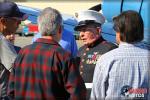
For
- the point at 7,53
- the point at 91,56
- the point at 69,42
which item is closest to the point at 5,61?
the point at 7,53

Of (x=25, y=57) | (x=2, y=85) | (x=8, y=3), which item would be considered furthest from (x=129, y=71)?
(x=8, y=3)

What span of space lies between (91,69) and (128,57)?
3.49 feet

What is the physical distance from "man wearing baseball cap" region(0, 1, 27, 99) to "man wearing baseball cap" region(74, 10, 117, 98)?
803mm

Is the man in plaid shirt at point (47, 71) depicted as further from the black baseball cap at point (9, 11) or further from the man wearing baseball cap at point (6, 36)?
the black baseball cap at point (9, 11)

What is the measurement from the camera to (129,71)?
2.93 m

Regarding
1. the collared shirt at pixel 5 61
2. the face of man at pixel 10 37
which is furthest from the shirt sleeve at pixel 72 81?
the face of man at pixel 10 37

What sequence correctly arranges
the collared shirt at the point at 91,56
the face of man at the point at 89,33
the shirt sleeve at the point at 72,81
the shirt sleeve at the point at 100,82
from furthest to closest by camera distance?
the face of man at the point at 89,33 < the collared shirt at the point at 91,56 < the shirt sleeve at the point at 100,82 < the shirt sleeve at the point at 72,81

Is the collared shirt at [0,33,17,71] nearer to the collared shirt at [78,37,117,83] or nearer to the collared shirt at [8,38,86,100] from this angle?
the collared shirt at [8,38,86,100]

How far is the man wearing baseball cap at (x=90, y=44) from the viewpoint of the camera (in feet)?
13.1

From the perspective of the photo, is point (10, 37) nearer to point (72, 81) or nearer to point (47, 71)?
point (47, 71)

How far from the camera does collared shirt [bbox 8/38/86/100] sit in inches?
112

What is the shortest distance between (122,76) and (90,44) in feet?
4.02

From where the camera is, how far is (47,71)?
2.88 meters

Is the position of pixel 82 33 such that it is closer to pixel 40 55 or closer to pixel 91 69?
pixel 91 69
